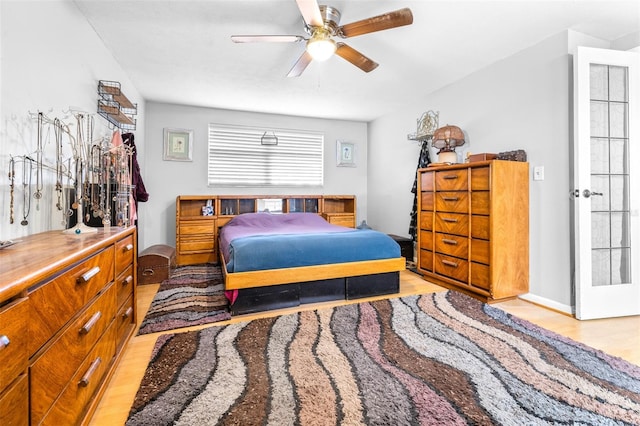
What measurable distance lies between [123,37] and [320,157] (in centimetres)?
320

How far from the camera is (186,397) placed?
136cm

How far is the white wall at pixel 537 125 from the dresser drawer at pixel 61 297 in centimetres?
326

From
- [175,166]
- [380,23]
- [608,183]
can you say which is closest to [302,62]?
[380,23]

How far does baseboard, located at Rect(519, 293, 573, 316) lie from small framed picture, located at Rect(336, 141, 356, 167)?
3424mm

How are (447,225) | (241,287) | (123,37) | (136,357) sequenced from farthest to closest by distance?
(447,225)
(123,37)
(241,287)
(136,357)

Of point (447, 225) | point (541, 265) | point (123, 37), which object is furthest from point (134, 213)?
point (541, 265)

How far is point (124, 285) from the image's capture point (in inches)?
68.7

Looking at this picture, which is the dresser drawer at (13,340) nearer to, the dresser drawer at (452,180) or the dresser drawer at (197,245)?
the dresser drawer at (452,180)

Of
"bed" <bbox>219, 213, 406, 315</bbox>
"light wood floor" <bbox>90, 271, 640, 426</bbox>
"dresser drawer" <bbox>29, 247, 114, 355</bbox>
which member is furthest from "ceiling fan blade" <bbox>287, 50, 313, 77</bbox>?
"light wood floor" <bbox>90, 271, 640, 426</bbox>

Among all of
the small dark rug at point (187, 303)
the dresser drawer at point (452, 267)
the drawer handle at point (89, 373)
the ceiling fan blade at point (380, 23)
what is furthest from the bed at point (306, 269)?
the ceiling fan blade at point (380, 23)

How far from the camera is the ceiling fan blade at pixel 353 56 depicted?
2254mm

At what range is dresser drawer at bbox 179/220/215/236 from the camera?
158 inches

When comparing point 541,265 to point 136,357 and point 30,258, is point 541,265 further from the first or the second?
point 30,258

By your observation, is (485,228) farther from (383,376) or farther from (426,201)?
(383,376)
